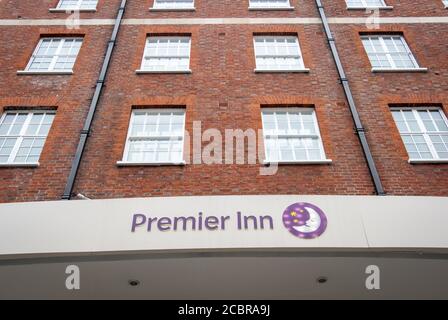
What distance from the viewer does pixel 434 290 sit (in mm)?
7559

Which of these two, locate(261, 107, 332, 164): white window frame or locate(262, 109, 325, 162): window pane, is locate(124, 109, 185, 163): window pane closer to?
locate(261, 107, 332, 164): white window frame

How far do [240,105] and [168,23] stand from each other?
5034 mm

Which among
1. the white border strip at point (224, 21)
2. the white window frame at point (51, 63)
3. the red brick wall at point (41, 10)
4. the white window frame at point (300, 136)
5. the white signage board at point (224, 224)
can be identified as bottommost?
the white signage board at point (224, 224)

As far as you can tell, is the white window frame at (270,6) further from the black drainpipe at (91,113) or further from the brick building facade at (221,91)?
the black drainpipe at (91,113)

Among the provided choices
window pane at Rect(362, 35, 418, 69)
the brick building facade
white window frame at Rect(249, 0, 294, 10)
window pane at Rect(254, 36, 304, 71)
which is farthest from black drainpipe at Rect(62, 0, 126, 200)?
window pane at Rect(362, 35, 418, 69)

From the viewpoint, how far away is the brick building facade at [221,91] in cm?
856

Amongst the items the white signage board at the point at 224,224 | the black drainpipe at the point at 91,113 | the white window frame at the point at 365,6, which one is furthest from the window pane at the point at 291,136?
the white window frame at the point at 365,6

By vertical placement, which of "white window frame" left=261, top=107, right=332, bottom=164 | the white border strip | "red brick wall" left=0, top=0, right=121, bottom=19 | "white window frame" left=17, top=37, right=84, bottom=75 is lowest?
"white window frame" left=261, top=107, right=332, bottom=164

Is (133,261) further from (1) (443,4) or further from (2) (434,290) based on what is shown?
(1) (443,4)

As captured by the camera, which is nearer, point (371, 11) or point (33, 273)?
point (33, 273)

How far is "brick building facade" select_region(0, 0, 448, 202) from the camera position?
8562 millimetres
